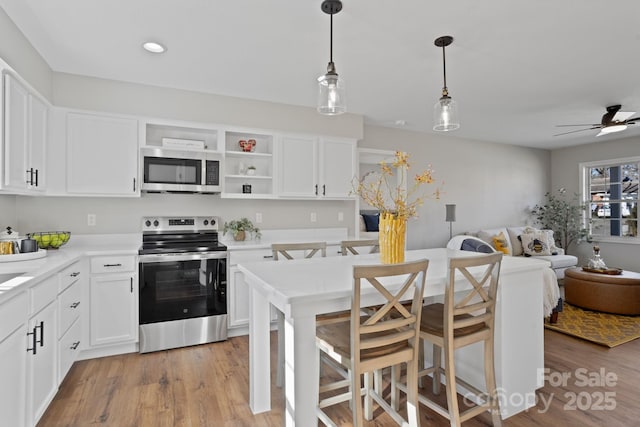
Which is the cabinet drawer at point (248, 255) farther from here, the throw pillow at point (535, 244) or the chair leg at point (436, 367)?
the throw pillow at point (535, 244)

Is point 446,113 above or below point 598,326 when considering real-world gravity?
above

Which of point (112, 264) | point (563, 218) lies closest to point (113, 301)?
point (112, 264)

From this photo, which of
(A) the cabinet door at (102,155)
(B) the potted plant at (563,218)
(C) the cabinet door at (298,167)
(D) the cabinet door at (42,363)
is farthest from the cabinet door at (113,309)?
(B) the potted plant at (563,218)

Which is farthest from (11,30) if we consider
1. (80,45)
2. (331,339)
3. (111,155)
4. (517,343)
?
(517,343)

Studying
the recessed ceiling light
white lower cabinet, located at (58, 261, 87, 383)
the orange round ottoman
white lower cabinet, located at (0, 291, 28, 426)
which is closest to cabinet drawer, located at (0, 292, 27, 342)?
white lower cabinet, located at (0, 291, 28, 426)

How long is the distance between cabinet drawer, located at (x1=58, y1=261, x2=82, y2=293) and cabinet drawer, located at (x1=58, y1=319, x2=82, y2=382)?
0.36 meters

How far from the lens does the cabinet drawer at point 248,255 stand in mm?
3403

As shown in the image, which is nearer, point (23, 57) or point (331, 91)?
point (331, 91)

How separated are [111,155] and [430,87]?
3299 mm

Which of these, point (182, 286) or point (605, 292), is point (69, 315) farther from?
point (605, 292)

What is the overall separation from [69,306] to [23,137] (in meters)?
1.27

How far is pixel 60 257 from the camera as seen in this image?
8.19 feet

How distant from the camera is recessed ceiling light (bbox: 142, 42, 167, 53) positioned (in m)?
2.66

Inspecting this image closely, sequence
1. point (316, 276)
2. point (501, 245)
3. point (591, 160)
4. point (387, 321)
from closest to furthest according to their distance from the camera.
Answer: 1. point (387, 321)
2. point (316, 276)
3. point (501, 245)
4. point (591, 160)
